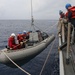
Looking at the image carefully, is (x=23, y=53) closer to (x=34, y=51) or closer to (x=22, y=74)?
(x=34, y=51)

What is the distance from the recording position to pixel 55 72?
40.8 ft

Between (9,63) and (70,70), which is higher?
(70,70)

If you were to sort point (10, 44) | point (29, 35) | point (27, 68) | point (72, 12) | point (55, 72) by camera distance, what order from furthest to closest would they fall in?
point (29, 35) → point (27, 68) → point (55, 72) → point (10, 44) → point (72, 12)

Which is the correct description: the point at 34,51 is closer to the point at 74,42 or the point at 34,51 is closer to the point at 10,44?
the point at 10,44

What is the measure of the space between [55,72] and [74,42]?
3707 mm

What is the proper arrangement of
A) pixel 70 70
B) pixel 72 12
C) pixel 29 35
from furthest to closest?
pixel 29 35
pixel 72 12
pixel 70 70

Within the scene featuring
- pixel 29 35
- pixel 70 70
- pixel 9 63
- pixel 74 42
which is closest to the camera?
pixel 70 70

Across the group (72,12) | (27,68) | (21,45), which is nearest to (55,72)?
(27,68)

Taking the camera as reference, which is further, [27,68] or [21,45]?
Result: [27,68]

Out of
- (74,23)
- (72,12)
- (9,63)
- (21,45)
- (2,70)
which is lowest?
(2,70)

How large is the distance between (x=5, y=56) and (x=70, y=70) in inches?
204

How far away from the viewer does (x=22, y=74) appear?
11859 millimetres

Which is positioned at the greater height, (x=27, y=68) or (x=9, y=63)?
(x=9, y=63)

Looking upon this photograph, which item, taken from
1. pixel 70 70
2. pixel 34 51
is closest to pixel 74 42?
pixel 34 51
